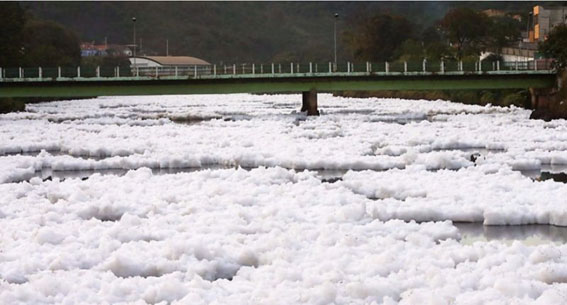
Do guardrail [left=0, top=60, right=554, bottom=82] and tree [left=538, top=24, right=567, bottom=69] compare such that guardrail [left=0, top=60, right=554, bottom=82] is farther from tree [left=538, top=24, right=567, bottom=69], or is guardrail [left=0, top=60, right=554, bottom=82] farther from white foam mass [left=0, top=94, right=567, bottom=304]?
white foam mass [left=0, top=94, right=567, bottom=304]

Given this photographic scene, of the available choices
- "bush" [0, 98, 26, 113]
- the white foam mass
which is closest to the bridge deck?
"bush" [0, 98, 26, 113]

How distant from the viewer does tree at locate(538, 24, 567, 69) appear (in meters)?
68.9

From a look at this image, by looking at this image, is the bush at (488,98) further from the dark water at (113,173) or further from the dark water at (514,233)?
the dark water at (514,233)

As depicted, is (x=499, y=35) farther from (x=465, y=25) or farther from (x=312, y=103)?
(x=312, y=103)

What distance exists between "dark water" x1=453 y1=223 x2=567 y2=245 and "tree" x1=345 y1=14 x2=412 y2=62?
4616 inches

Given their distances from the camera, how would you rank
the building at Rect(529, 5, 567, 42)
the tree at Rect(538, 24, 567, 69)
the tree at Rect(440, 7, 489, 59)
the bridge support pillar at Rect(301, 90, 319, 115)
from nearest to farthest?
the tree at Rect(538, 24, 567, 69) < the bridge support pillar at Rect(301, 90, 319, 115) < the building at Rect(529, 5, 567, 42) < the tree at Rect(440, 7, 489, 59)

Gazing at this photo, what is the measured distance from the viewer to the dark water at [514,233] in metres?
19.0

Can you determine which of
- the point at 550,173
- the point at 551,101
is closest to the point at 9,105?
the point at 551,101

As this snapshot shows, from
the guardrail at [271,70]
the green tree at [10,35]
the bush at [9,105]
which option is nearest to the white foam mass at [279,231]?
the guardrail at [271,70]

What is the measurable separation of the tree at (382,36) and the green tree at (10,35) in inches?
2041

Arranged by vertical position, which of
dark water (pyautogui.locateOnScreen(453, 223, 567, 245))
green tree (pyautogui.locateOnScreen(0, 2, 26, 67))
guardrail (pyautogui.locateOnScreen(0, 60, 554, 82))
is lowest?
dark water (pyautogui.locateOnScreen(453, 223, 567, 245))

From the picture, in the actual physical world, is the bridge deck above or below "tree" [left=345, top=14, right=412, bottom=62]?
below

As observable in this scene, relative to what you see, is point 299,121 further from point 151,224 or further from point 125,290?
point 125,290

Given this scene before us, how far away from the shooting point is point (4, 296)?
13695 mm
